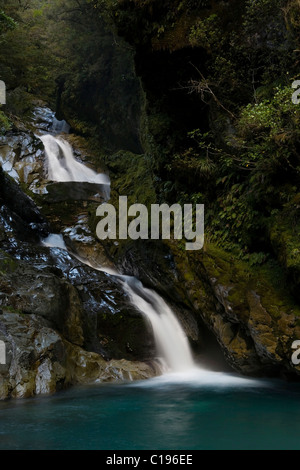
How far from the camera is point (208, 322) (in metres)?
8.24

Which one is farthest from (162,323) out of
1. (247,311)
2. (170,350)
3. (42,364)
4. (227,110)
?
(227,110)

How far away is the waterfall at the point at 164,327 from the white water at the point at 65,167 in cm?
870

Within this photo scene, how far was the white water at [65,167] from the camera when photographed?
17969 mm

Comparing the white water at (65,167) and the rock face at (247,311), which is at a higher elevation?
the white water at (65,167)

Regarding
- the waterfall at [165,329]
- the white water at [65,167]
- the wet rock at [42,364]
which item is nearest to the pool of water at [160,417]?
the wet rock at [42,364]

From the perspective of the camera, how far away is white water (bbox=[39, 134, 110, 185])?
59.0 feet

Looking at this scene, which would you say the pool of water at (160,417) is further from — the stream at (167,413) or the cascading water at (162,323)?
the cascading water at (162,323)

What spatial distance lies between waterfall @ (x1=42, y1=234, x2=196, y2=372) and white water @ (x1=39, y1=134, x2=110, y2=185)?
8.70 meters

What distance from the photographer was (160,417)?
5398 mm

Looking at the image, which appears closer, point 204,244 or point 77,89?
point 204,244

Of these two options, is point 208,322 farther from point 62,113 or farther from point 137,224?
point 62,113

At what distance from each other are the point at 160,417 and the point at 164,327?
426 centimetres
